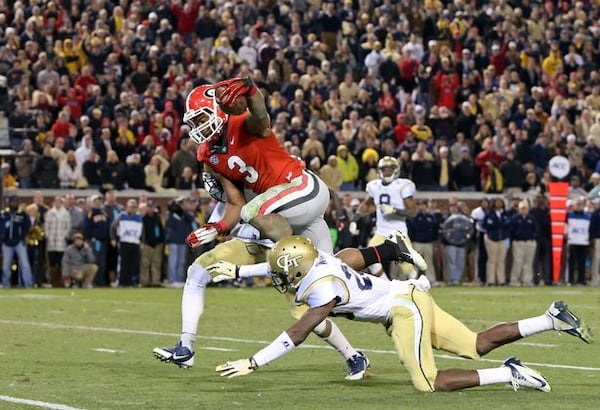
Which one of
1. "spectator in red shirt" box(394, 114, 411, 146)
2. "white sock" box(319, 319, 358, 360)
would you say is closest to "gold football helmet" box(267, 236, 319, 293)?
"white sock" box(319, 319, 358, 360)

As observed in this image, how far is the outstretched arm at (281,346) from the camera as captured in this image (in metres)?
8.45

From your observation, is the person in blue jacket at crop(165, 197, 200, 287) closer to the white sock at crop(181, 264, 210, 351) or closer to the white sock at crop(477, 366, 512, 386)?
the white sock at crop(181, 264, 210, 351)

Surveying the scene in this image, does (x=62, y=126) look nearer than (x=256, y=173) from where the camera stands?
No

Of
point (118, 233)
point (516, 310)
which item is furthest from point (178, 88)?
point (516, 310)

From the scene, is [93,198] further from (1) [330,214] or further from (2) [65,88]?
(1) [330,214]

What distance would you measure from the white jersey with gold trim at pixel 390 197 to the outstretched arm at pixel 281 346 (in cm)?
893

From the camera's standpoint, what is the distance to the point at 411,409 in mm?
8453

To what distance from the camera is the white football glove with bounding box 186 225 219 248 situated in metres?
10.6

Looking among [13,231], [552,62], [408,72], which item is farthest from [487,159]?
[13,231]

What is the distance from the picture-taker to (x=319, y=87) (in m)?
26.8

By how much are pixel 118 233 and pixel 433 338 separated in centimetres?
1481

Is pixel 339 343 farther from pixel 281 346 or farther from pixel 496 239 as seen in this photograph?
pixel 496 239

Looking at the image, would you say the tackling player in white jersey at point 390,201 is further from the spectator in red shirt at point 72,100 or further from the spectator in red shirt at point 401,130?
the spectator in red shirt at point 401,130

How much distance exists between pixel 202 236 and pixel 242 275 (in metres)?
0.54
